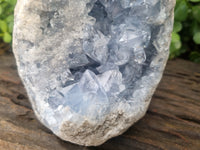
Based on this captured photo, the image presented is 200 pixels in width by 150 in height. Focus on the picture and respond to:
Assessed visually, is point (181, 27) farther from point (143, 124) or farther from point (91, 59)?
point (91, 59)

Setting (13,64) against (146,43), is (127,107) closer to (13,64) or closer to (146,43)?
(146,43)

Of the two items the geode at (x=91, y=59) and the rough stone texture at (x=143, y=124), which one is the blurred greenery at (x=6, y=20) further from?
the geode at (x=91, y=59)

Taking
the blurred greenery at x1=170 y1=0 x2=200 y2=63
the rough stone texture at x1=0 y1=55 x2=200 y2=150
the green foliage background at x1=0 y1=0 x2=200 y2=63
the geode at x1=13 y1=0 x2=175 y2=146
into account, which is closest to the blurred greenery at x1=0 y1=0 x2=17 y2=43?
the green foliage background at x1=0 y1=0 x2=200 y2=63

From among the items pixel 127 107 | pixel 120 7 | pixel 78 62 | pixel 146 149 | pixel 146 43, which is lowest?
pixel 146 149

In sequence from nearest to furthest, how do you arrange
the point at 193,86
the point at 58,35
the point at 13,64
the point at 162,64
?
the point at 58,35 < the point at 162,64 < the point at 193,86 < the point at 13,64

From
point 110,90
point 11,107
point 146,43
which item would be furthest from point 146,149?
point 11,107

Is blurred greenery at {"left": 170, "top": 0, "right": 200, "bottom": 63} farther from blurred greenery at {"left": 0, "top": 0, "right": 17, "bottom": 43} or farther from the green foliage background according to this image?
blurred greenery at {"left": 0, "top": 0, "right": 17, "bottom": 43}

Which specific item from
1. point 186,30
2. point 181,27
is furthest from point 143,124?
point 186,30

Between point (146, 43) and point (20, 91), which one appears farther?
point (20, 91)
